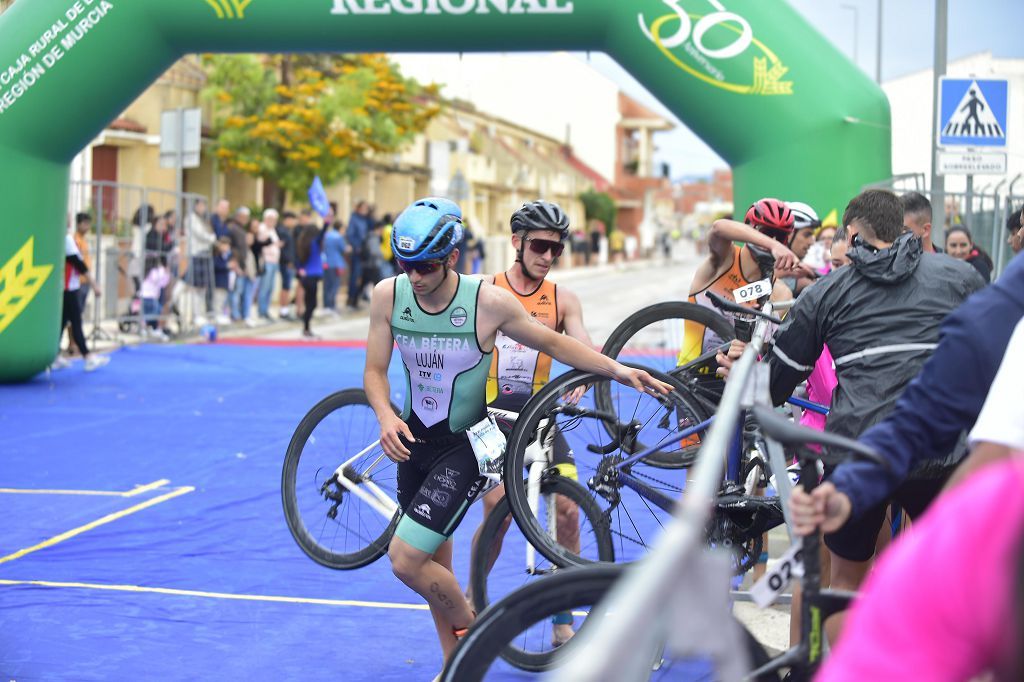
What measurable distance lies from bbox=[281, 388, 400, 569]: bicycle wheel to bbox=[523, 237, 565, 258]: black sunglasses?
3.30 ft

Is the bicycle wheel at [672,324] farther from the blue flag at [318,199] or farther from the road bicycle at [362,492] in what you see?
the blue flag at [318,199]

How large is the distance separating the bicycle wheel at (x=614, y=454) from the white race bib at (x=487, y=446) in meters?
0.12

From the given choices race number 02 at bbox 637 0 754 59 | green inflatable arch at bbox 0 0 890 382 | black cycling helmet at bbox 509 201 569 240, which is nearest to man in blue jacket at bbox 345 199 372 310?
green inflatable arch at bbox 0 0 890 382

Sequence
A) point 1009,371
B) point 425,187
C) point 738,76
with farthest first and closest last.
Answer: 1. point 425,187
2. point 738,76
3. point 1009,371

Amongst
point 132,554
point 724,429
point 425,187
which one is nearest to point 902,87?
point 132,554

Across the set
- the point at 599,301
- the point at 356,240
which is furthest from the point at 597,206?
the point at 356,240

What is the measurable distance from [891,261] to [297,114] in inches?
1079

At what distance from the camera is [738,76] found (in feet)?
38.1

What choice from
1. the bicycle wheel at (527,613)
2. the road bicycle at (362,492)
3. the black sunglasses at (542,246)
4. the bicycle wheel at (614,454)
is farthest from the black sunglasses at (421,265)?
the bicycle wheel at (527,613)

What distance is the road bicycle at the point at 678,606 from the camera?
1788mm

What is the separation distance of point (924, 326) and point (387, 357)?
6.65 feet

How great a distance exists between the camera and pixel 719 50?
11609 millimetres

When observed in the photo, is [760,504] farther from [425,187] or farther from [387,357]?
[425,187]

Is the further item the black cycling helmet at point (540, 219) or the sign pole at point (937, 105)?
the sign pole at point (937, 105)
